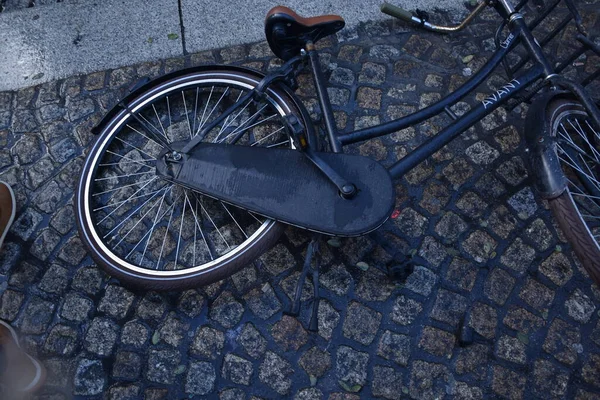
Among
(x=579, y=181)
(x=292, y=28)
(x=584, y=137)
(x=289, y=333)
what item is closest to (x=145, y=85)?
(x=292, y=28)

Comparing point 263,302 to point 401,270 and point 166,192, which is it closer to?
point 401,270

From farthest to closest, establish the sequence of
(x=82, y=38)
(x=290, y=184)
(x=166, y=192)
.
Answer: (x=82, y=38)
(x=166, y=192)
(x=290, y=184)

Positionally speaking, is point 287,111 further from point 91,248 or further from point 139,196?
point 91,248

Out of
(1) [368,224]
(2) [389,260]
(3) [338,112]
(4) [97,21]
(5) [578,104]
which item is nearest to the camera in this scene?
(1) [368,224]

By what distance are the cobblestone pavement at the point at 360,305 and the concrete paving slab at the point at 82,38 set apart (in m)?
0.63

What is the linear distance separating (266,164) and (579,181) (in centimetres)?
212

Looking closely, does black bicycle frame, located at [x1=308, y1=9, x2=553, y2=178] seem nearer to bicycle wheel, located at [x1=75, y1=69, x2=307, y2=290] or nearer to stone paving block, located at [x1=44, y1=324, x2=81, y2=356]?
bicycle wheel, located at [x1=75, y1=69, x2=307, y2=290]

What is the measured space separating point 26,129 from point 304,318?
8.51 ft

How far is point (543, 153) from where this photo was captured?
284 centimetres

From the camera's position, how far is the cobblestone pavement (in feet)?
10.3

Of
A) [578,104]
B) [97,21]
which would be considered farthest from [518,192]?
[97,21]

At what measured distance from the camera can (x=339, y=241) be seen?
3.46 meters

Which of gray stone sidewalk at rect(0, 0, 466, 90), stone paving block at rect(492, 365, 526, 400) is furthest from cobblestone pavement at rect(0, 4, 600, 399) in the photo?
gray stone sidewalk at rect(0, 0, 466, 90)

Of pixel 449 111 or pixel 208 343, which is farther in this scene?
pixel 208 343
